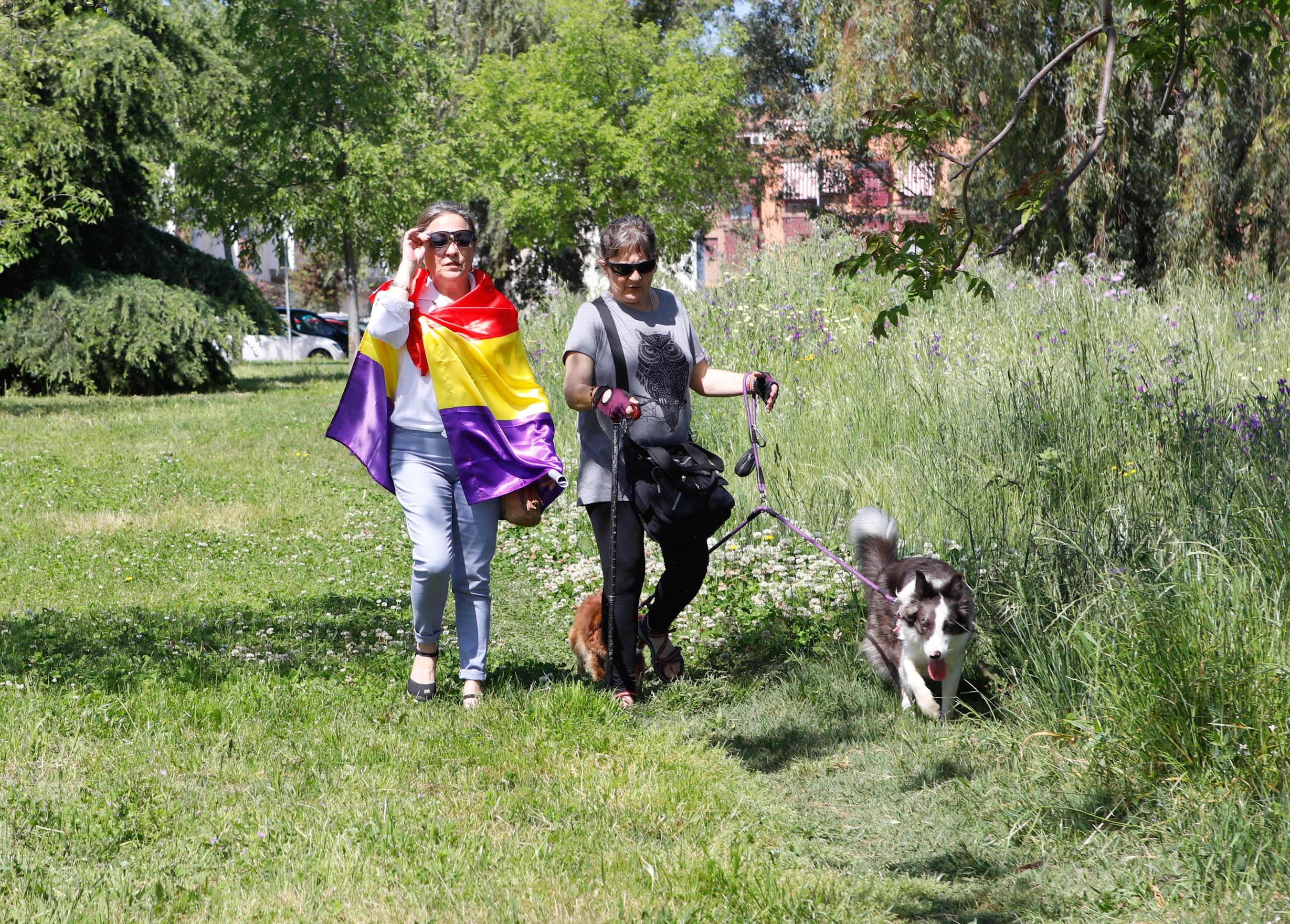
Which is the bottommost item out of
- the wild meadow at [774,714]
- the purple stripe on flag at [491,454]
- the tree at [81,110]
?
the wild meadow at [774,714]

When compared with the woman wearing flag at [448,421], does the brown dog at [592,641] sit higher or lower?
lower

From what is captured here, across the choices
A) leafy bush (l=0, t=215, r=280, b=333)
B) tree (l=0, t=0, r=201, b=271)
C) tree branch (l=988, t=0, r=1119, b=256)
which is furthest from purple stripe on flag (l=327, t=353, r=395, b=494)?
leafy bush (l=0, t=215, r=280, b=333)

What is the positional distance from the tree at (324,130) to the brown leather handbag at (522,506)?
77.1 feet

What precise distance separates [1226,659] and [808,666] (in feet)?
7.59

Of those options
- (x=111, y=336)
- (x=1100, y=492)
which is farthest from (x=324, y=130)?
(x=1100, y=492)

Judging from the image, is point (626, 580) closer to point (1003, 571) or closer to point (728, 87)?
point (1003, 571)

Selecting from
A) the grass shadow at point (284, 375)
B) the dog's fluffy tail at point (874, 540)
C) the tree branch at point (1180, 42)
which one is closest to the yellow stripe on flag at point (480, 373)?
the dog's fluffy tail at point (874, 540)

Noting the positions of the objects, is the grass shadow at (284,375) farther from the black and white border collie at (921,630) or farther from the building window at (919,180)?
the black and white border collie at (921,630)

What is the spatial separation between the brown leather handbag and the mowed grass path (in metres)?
0.76

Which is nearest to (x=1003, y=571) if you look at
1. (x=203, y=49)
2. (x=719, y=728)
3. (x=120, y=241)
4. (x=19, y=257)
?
(x=719, y=728)

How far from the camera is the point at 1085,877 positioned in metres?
3.72

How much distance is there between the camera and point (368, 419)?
5379 millimetres

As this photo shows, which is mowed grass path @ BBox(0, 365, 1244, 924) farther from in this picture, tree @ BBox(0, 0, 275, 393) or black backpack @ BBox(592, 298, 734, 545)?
tree @ BBox(0, 0, 275, 393)

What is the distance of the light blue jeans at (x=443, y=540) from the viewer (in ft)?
17.5
